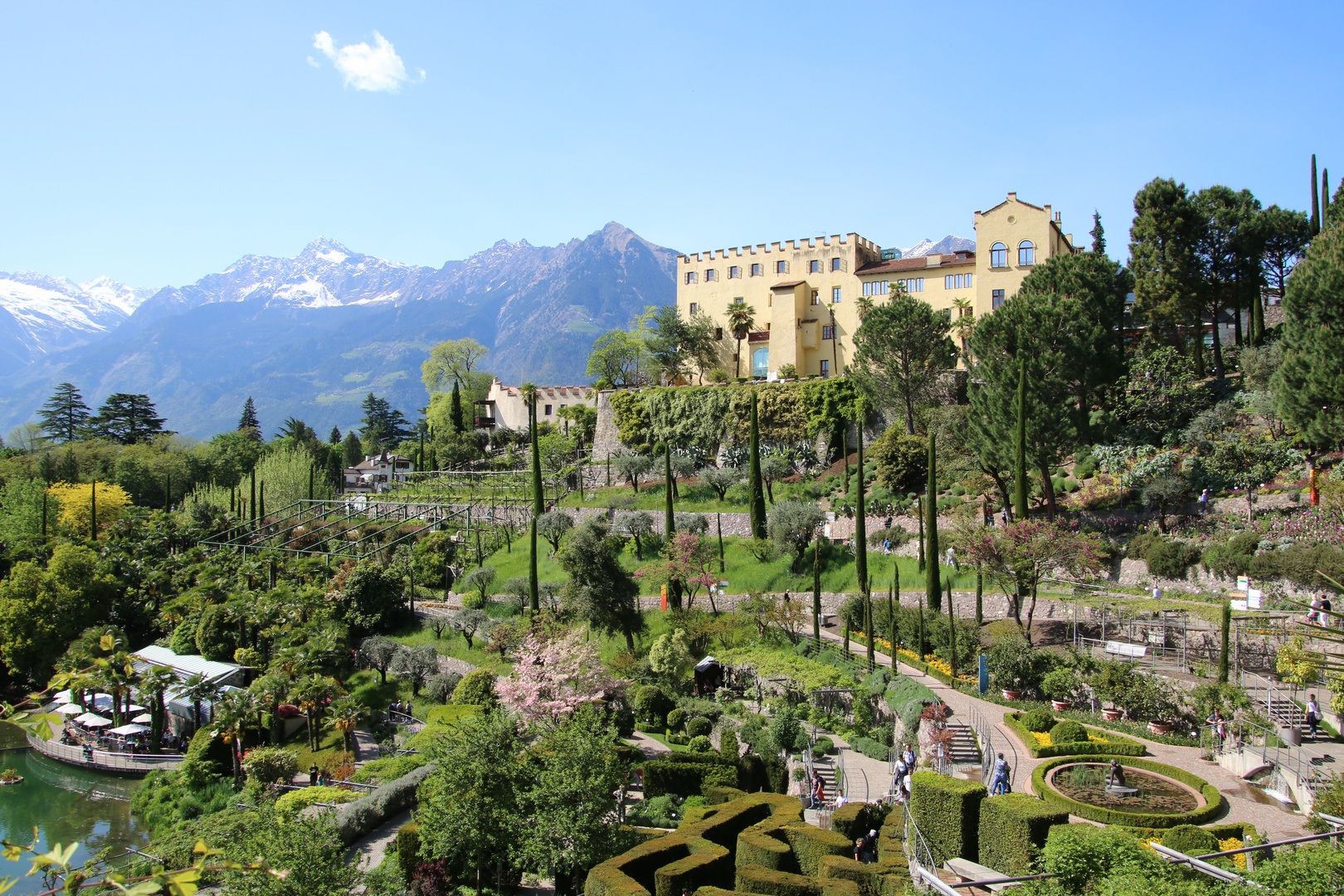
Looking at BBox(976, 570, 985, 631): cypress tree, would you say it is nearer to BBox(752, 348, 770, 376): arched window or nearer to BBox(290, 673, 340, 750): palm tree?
BBox(290, 673, 340, 750): palm tree

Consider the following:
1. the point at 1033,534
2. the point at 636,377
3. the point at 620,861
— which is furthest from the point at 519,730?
the point at 636,377

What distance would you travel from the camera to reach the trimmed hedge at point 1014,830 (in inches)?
604

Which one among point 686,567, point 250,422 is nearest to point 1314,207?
point 686,567

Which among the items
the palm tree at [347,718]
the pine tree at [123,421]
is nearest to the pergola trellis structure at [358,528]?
the palm tree at [347,718]

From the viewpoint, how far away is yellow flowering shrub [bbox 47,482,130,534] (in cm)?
5862

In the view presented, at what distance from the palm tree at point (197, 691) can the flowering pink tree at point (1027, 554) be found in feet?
101

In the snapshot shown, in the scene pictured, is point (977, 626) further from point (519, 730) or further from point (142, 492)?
point (142, 492)

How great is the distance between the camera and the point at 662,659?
31.4 m

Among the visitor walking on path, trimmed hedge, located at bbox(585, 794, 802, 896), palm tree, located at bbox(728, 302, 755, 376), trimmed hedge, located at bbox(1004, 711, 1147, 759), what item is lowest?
trimmed hedge, located at bbox(585, 794, 802, 896)

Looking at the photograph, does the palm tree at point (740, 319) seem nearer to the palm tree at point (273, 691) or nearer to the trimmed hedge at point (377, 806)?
the palm tree at point (273, 691)

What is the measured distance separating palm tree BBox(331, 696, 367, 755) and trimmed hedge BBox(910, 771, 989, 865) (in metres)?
21.5

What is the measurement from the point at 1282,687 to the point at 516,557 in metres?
34.7

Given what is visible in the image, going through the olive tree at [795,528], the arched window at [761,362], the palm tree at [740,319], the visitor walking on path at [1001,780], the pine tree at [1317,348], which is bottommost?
the visitor walking on path at [1001,780]

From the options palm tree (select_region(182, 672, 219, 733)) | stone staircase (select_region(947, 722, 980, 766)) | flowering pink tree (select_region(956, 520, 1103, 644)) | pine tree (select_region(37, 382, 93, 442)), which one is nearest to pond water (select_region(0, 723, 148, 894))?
palm tree (select_region(182, 672, 219, 733))
